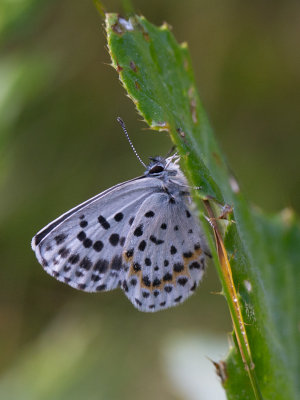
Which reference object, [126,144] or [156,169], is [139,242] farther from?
[126,144]

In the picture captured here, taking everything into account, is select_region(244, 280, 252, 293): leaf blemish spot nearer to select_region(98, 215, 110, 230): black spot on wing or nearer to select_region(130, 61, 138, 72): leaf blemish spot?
select_region(130, 61, 138, 72): leaf blemish spot

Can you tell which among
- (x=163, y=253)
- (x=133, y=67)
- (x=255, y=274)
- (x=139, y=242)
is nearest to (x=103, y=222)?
(x=139, y=242)

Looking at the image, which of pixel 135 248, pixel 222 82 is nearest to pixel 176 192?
pixel 135 248

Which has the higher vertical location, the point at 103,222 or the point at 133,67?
the point at 133,67

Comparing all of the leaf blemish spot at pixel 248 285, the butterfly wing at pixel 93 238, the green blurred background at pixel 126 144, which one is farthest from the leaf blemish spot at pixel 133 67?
the green blurred background at pixel 126 144

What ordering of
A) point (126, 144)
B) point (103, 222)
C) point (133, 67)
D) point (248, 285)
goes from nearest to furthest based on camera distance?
point (248, 285) < point (133, 67) < point (103, 222) < point (126, 144)

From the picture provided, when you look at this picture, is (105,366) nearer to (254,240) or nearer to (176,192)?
(176,192)
